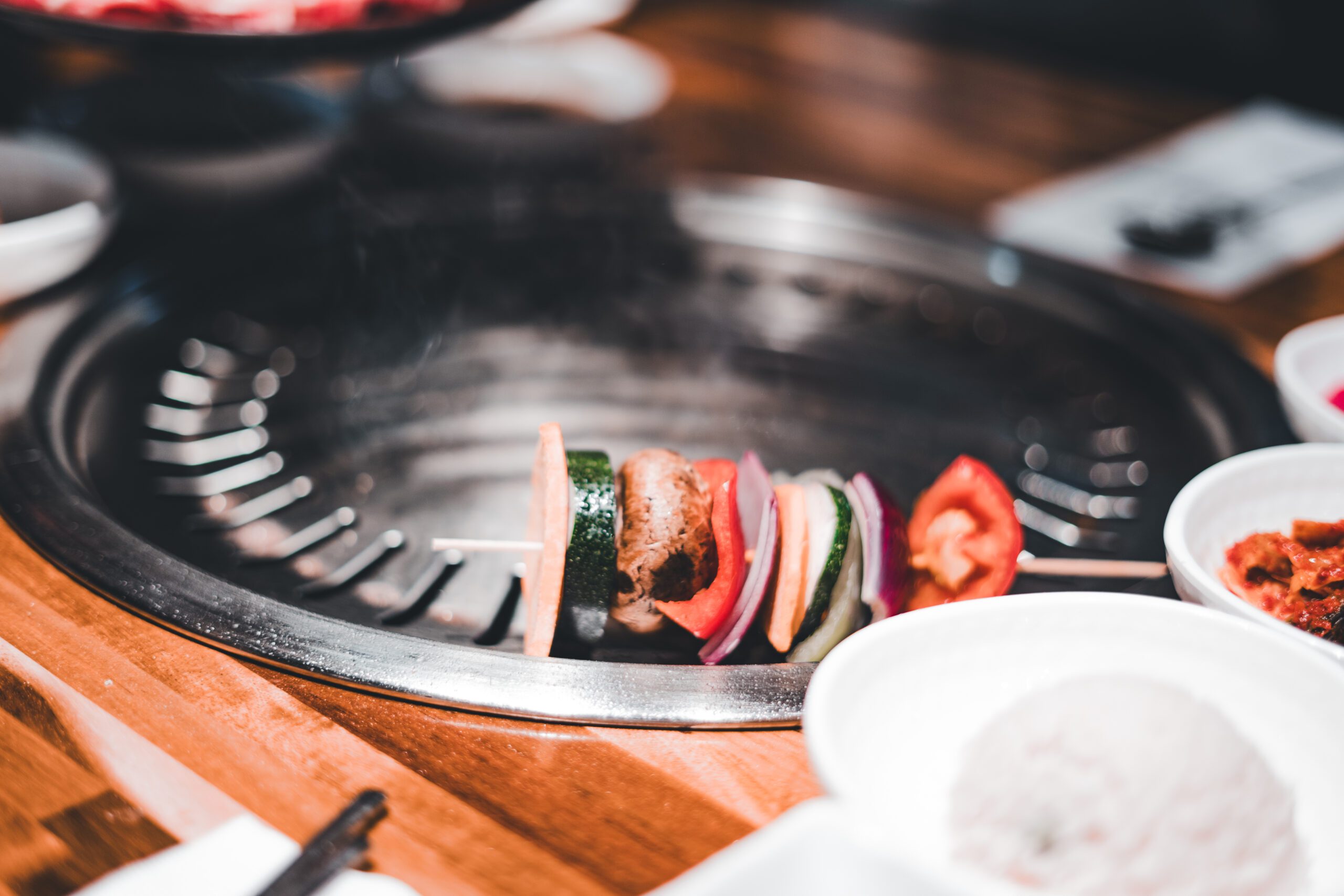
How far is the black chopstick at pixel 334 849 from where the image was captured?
0.86 metres

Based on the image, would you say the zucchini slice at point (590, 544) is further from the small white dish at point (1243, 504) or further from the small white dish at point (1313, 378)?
the small white dish at point (1313, 378)

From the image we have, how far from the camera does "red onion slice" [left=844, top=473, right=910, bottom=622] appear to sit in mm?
1239

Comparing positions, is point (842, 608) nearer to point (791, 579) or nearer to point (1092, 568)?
point (791, 579)

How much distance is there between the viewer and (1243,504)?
126 cm

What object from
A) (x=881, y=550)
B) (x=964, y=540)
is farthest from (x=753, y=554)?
(x=964, y=540)

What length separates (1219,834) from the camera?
87 cm

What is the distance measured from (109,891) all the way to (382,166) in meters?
2.09

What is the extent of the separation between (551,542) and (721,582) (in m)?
0.23

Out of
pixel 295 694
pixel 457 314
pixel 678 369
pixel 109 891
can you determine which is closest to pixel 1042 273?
pixel 678 369

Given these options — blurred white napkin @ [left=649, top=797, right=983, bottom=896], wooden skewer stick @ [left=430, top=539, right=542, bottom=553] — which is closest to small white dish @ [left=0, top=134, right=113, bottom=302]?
wooden skewer stick @ [left=430, top=539, right=542, bottom=553]

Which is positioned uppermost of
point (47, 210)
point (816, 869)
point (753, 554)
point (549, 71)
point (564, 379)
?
point (549, 71)

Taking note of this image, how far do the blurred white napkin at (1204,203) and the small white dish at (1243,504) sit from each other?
1.11m

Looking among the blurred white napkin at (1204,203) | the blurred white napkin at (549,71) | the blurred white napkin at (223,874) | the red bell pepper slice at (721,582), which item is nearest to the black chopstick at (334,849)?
the blurred white napkin at (223,874)

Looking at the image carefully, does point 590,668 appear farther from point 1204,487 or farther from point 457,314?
point 457,314
